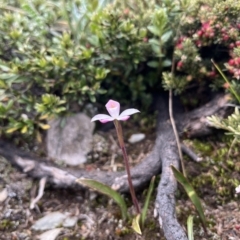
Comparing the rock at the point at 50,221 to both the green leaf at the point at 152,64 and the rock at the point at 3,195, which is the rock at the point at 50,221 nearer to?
the rock at the point at 3,195

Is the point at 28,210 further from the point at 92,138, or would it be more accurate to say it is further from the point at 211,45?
the point at 211,45

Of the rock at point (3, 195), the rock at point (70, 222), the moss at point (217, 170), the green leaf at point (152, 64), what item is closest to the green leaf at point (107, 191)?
the rock at point (70, 222)

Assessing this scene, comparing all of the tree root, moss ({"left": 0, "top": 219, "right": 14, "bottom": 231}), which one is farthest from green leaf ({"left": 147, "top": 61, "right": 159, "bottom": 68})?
moss ({"left": 0, "top": 219, "right": 14, "bottom": 231})

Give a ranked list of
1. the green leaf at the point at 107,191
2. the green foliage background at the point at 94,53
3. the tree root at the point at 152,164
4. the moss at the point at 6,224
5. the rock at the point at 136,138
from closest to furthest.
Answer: the green leaf at the point at 107,191, the moss at the point at 6,224, the tree root at the point at 152,164, the green foliage background at the point at 94,53, the rock at the point at 136,138

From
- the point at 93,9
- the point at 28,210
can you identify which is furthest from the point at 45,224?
the point at 93,9

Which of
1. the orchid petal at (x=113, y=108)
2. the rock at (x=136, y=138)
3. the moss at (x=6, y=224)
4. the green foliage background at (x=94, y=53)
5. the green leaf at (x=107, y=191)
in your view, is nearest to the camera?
the orchid petal at (x=113, y=108)
